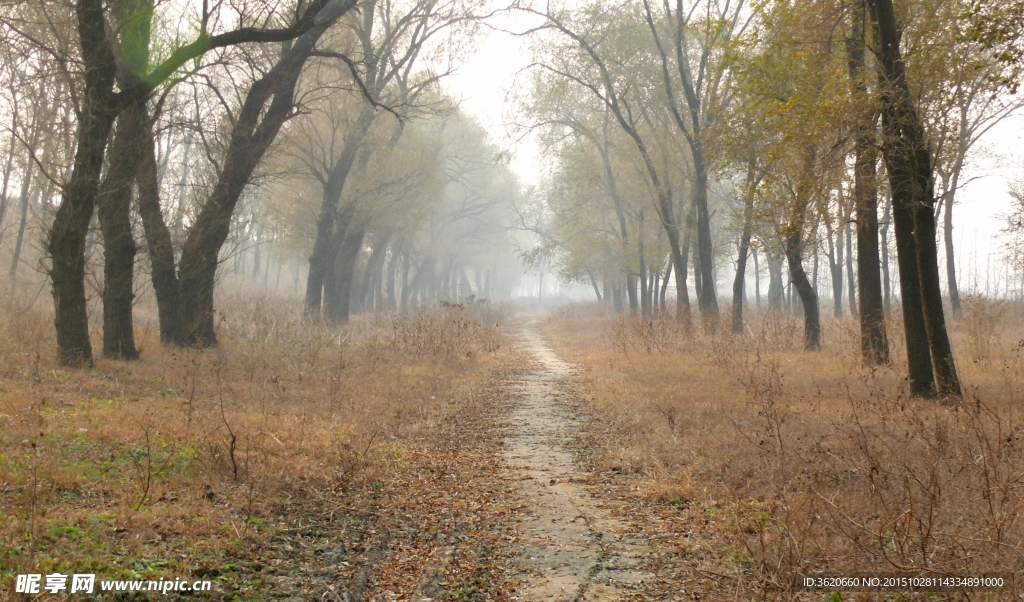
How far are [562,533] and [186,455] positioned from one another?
375 centimetres

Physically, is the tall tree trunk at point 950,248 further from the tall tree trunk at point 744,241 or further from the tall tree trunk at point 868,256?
the tall tree trunk at point 868,256

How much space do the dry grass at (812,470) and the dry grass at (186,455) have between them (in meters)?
2.59

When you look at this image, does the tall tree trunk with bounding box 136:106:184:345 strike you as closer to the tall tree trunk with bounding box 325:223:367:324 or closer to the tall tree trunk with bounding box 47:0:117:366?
the tall tree trunk with bounding box 47:0:117:366

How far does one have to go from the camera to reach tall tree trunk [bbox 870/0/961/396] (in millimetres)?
9898

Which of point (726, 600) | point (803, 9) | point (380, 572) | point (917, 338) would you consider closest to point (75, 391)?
point (380, 572)

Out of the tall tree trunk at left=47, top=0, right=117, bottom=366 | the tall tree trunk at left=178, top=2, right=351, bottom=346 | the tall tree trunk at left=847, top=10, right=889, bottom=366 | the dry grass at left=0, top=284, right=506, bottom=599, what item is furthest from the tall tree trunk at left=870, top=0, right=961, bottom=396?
the tall tree trunk at left=47, top=0, right=117, bottom=366

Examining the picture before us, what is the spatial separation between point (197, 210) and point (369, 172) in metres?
11.3

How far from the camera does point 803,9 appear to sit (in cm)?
1273

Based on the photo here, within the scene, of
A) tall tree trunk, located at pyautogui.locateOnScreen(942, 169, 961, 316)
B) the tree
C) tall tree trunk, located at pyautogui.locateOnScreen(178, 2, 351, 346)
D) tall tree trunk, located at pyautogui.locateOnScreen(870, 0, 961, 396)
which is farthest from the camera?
tall tree trunk, located at pyautogui.locateOnScreen(942, 169, 961, 316)

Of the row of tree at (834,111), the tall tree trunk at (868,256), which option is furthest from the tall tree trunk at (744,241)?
the tall tree trunk at (868,256)

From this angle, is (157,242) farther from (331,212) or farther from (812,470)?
(812,470)

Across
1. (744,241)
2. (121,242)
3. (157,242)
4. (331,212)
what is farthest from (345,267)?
(121,242)

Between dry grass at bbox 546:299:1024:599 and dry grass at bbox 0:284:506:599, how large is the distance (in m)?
2.59

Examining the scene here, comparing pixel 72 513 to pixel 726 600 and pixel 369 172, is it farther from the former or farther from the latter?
pixel 369 172
